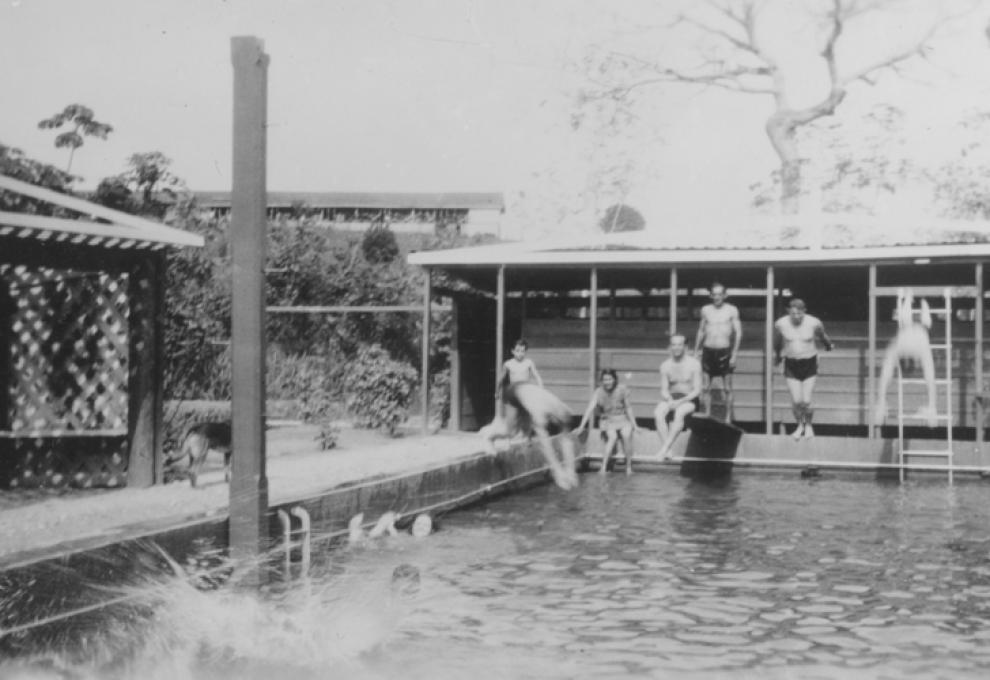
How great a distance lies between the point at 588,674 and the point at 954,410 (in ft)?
44.4

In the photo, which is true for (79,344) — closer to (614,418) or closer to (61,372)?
(61,372)

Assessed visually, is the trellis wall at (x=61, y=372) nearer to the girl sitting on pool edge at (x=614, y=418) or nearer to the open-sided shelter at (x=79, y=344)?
the open-sided shelter at (x=79, y=344)

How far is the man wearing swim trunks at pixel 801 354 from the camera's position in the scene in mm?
17219

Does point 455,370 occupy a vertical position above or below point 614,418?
above

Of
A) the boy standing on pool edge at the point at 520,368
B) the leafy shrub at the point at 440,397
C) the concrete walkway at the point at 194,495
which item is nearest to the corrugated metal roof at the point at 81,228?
the concrete walkway at the point at 194,495

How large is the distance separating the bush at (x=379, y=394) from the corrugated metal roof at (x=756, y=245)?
1.84 metres

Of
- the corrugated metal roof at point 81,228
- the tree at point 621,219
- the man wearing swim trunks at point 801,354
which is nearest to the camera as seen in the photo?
the corrugated metal roof at point 81,228

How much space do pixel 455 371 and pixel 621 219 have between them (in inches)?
528

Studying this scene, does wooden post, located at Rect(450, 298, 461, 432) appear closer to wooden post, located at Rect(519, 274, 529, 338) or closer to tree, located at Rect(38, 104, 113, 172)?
wooden post, located at Rect(519, 274, 529, 338)

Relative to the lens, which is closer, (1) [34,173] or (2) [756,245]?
(1) [34,173]

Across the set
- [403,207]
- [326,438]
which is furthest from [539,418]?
[403,207]

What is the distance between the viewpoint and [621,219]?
33.2m

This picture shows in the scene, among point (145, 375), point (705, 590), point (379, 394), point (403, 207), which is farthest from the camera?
point (403, 207)

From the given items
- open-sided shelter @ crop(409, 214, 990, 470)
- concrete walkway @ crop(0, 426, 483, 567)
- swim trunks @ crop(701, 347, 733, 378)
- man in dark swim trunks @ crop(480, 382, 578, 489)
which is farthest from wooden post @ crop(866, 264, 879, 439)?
concrete walkway @ crop(0, 426, 483, 567)
